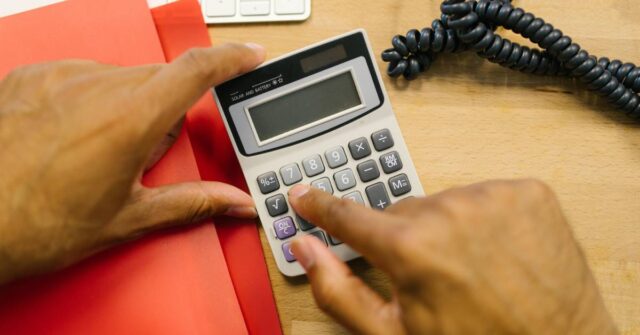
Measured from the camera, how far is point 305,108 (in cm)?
59

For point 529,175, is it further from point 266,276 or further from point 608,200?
point 266,276

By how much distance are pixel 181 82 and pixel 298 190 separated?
158 mm

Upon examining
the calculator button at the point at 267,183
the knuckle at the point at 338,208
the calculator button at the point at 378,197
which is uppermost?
the calculator button at the point at 267,183

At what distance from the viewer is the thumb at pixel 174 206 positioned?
1.82 feet

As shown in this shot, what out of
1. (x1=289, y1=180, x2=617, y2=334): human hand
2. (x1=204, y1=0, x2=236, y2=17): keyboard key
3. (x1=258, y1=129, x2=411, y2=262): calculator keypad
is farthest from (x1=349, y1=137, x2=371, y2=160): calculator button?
(x1=204, y1=0, x2=236, y2=17): keyboard key

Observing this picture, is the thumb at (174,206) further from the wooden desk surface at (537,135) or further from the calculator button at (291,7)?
Answer: the calculator button at (291,7)

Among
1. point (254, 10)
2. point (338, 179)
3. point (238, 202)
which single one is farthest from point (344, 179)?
point (254, 10)

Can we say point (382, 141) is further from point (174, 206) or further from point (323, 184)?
point (174, 206)

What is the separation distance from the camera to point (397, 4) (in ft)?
2.02

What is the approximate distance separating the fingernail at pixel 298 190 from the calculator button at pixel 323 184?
0.05ft

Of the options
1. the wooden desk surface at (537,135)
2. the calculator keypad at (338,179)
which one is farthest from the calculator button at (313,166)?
the wooden desk surface at (537,135)

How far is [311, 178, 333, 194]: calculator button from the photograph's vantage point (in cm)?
58

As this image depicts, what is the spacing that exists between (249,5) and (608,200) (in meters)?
0.45

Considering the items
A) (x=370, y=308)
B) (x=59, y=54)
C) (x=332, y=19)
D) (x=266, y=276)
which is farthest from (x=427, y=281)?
(x=59, y=54)
